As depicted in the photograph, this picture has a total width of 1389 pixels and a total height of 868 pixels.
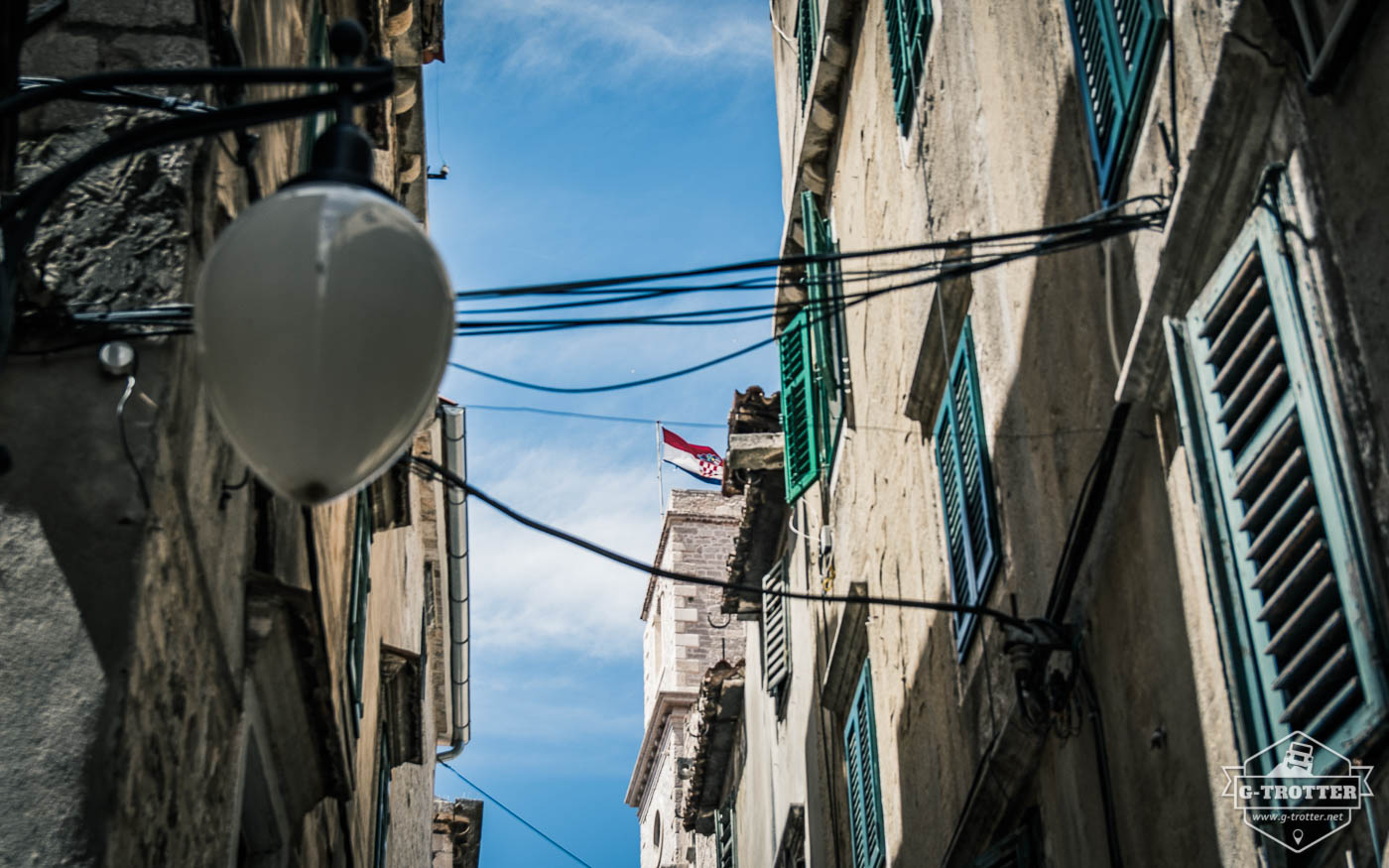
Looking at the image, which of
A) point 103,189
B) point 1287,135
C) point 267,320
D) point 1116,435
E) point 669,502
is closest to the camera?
point 267,320

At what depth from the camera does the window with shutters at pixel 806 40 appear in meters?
12.0

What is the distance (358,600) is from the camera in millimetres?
8836

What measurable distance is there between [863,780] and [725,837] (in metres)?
10.8

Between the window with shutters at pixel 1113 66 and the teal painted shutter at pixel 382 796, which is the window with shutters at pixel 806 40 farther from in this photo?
the window with shutters at pixel 1113 66

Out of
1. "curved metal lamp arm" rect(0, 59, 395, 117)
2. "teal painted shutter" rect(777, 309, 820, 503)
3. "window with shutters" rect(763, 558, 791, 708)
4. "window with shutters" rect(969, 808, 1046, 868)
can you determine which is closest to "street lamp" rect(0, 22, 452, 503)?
"curved metal lamp arm" rect(0, 59, 395, 117)

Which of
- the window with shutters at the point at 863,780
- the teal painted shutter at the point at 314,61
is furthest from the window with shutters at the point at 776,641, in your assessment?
the teal painted shutter at the point at 314,61

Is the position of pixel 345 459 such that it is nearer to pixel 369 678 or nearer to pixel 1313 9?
pixel 1313 9

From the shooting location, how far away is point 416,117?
1112cm

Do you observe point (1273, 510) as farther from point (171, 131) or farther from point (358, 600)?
point (358, 600)

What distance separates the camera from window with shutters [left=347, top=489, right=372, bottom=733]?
855 cm

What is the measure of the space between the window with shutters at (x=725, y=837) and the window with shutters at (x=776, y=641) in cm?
422

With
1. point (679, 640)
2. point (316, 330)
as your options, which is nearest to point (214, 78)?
point (316, 330)

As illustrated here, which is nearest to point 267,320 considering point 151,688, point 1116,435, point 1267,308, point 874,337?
point 151,688

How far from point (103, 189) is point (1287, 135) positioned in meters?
3.31
